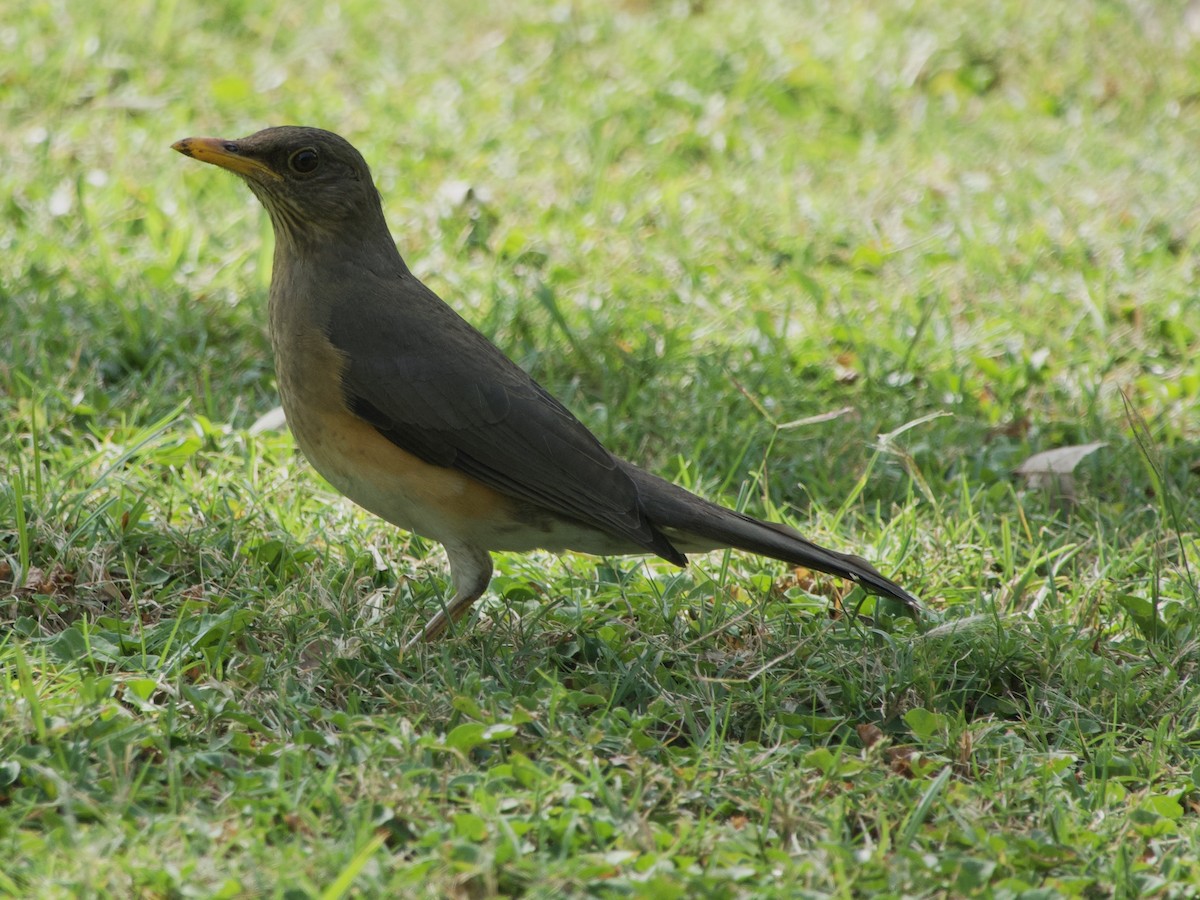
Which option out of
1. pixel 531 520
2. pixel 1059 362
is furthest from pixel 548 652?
pixel 1059 362

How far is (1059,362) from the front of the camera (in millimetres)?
7008

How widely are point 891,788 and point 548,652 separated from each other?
1.21 metres

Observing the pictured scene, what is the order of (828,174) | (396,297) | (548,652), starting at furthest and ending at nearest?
(828,174), (396,297), (548,652)

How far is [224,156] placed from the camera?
506 centimetres

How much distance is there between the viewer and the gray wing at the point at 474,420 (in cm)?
481

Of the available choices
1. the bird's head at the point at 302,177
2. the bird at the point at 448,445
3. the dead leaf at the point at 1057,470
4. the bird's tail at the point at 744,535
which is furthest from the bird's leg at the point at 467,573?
the dead leaf at the point at 1057,470

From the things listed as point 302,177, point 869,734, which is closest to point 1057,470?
point 869,734

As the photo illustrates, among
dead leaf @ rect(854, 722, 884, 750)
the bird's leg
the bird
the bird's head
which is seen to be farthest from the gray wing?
dead leaf @ rect(854, 722, 884, 750)

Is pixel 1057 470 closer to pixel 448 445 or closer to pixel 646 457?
pixel 646 457

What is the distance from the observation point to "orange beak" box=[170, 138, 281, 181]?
499cm

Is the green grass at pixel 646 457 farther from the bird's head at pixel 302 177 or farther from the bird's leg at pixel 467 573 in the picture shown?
the bird's head at pixel 302 177

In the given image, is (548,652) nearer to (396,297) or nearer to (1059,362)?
(396,297)

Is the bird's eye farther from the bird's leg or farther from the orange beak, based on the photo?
the bird's leg

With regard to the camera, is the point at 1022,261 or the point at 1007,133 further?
the point at 1007,133
